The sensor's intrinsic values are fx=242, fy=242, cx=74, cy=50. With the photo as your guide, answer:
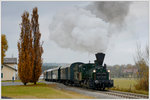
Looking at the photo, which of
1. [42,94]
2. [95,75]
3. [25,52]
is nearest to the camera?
[42,94]

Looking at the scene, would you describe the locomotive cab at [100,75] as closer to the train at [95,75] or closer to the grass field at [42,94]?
the train at [95,75]

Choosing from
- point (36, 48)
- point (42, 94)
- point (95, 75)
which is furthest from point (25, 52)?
point (42, 94)

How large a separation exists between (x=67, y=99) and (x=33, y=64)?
11916 millimetres

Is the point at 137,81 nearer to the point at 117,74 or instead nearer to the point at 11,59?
the point at 117,74

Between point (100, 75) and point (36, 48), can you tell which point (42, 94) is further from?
point (36, 48)

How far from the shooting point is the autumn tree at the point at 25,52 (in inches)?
1038

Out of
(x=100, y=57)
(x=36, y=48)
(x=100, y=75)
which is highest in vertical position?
(x=36, y=48)

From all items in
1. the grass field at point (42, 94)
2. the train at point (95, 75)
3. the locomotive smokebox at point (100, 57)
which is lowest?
the grass field at point (42, 94)

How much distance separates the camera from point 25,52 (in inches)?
1060

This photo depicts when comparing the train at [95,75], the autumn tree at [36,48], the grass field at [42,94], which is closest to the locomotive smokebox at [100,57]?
the train at [95,75]

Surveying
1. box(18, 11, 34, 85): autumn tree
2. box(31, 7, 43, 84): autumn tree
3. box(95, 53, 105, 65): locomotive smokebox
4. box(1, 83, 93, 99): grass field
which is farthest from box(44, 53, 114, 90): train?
box(18, 11, 34, 85): autumn tree

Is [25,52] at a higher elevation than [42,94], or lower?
higher

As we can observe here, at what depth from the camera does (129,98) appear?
16281mm

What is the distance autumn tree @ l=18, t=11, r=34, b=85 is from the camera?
2638 centimetres
